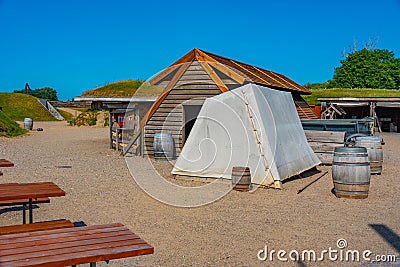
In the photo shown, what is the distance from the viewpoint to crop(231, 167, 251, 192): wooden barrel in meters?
8.75

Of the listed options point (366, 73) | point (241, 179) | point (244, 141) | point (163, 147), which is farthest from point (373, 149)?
point (366, 73)

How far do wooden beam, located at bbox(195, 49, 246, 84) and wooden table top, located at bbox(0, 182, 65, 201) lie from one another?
8.59 m

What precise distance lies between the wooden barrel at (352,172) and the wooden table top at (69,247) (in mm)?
5450

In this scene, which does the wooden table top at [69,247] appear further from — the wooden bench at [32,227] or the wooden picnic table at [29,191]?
the wooden picnic table at [29,191]

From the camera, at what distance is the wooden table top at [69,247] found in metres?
2.85

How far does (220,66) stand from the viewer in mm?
13641

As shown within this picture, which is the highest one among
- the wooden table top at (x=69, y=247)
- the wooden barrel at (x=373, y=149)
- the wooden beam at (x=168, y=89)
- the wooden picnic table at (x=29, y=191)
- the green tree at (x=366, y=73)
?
the green tree at (x=366, y=73)

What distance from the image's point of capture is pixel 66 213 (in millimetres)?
6891

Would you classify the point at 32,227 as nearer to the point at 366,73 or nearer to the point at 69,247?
the point at 69,247

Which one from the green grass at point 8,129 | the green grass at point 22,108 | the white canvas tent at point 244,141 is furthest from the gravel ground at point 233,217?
the green grass at point 22,108

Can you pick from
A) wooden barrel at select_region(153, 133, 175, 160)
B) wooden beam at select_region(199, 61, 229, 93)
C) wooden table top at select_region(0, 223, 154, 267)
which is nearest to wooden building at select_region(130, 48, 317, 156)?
wooden beam at select_region(199, 61, 229, 93)

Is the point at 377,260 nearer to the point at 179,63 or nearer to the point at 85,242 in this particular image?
the point at 85,242

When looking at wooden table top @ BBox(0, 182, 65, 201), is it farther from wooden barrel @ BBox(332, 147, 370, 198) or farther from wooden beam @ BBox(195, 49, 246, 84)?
wooden beam @ BBox(195, 49, 246, 84)

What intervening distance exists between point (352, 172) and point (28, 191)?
217 inches
